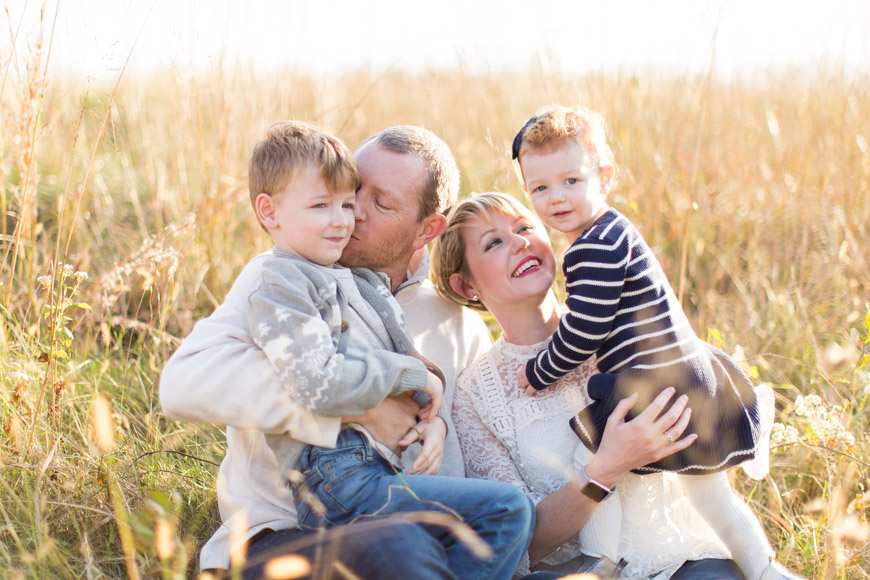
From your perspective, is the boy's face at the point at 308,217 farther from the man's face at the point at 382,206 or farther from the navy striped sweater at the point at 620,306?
the navy striped sweater at the point at 620,306

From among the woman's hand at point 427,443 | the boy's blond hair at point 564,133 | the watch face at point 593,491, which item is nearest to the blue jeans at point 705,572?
the watch face at point 593,491

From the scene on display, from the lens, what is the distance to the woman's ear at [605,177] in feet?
7.97

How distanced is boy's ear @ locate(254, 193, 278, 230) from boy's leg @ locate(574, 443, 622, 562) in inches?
51.7

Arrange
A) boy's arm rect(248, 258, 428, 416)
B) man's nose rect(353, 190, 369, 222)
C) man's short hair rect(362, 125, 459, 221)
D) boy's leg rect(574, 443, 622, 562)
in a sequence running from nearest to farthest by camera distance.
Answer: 1. boy's arm rect(248, 258, 428, 416)
2. boy's leg rect(574, 443, 622, 562)
3. man's nose rect(353, 190, 369, 222)
4. man's short hair rect(362, 125, 459, 221)

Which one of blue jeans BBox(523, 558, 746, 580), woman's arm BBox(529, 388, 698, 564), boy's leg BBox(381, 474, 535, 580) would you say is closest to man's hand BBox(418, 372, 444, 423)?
boy's leg BBox(381, 474, 535, 580)

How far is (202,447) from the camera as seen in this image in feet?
9.89

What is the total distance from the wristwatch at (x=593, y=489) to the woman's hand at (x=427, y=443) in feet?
1.43

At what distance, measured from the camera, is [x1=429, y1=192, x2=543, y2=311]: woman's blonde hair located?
9.04 feet

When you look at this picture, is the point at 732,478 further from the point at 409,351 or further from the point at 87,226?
the point at 87,226

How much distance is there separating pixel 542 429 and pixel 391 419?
0.59m

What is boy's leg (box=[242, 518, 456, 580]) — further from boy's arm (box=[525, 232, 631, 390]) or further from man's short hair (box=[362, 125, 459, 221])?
man's short hair (box=[362, 125, 459, 221])

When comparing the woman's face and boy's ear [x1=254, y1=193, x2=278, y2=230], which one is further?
the woman's face

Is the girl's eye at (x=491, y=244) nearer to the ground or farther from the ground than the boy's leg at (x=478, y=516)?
farther from the ground

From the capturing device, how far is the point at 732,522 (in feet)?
7.62
